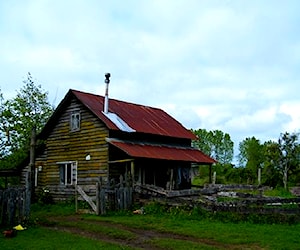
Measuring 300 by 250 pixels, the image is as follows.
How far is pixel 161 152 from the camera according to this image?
27.9 metres

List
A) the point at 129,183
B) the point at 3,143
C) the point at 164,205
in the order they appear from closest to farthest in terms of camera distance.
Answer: the point at 164,205
the point at 129,183
the point at 3,143

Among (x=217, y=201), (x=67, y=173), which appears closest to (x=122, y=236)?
(x=217, y=201)

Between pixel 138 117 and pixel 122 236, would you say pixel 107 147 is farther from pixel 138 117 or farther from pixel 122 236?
pixel 122 236

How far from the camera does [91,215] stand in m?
21.1

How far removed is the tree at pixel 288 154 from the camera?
52.7m

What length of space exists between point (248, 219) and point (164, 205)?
15.8 feet

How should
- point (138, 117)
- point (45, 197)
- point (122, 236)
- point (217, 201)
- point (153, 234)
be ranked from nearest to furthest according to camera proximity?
point (122, 236), point (153, 234), point (217, 201), point (45, 197), point (138, 117)

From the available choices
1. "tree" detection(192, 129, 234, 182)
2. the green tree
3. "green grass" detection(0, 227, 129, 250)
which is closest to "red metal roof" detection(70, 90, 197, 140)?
"green grass" detection(0, 227, 129, 250)

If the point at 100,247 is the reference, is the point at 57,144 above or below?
above

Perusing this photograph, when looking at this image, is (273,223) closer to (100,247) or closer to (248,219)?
(248,219)

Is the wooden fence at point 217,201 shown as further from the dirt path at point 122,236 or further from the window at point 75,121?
the window at point 75,121

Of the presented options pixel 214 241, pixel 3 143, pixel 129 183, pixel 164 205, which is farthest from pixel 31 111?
pixel 214 241

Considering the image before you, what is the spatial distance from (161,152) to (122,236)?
525 inches

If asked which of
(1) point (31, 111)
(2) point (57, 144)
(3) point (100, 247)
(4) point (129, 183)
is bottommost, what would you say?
(3) point (100, 247)
